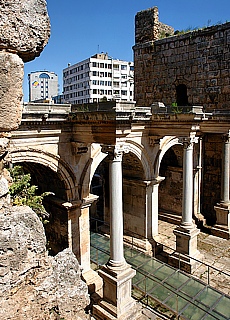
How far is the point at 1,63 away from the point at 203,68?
1396 centimetres

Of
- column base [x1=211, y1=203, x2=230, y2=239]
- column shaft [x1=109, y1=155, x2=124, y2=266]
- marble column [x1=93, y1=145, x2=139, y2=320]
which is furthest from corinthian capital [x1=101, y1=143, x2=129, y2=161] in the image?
column base [x1=211, y1=203, x2=230, y2=239]

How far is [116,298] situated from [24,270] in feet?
23.3

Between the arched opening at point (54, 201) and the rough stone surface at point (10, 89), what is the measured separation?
743 cm

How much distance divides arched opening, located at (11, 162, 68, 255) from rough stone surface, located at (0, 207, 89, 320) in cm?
744

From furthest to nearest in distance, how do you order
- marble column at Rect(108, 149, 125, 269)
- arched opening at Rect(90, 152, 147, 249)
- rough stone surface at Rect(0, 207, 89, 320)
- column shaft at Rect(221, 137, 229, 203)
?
1. column shaft at Rect(221, 137, 229, 203)
2. arched opening at Rect(90, 152, 147, 249)
3. marble column at Rect(108, 149, 125, 269)
4. rough stone surface at Rect(0, 207, 89, 320)

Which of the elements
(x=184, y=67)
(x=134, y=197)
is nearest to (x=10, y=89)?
(x=134, y=197)

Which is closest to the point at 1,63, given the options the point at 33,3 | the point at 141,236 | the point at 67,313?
the point at 33,3

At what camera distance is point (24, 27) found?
207 centimetres

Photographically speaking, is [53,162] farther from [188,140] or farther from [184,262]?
[184,262]

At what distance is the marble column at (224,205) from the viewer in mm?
13883

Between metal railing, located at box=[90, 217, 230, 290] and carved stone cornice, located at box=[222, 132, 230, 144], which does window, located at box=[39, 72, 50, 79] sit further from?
carved stone cornice, located at box=[222, 132, 230, 144]

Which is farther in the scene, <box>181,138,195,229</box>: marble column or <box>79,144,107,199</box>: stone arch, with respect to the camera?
<box>181,138,195,229</box>: marble column

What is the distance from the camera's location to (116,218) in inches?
340

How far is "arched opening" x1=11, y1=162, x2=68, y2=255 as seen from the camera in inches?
388
